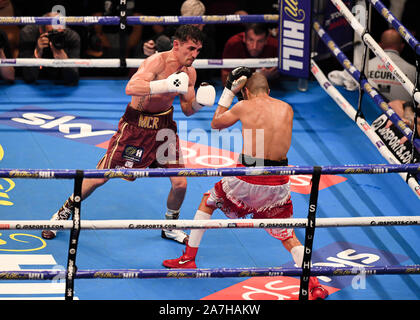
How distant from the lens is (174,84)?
454 cm

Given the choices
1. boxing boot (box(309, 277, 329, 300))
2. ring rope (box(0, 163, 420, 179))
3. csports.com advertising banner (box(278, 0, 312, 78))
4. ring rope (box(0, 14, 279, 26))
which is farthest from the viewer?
csports.com advertising banner (box(278, 0, 312, 78))

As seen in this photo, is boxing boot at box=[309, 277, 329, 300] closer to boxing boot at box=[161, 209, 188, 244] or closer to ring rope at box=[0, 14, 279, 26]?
boxing boot at box=[161, 209, 188, 244]

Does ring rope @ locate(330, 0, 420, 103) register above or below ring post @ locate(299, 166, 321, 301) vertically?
above

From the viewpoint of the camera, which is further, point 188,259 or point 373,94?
point 373,94

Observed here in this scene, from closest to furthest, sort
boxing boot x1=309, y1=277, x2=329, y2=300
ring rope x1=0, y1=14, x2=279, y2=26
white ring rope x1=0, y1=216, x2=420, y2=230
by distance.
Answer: white ring rope x1=0, y1=216, x2=420, y2=230 < boxing boot x1=309, y1=277, x2=329, y2=300 < ring rope x1=0, y1=14, x2=279, y2=26

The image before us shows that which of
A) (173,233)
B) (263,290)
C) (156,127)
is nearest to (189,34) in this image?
(156,127)

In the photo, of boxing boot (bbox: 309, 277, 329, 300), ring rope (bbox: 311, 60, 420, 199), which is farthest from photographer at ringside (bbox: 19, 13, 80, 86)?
boxing boot (bbox: 309, 277, 329, 300)

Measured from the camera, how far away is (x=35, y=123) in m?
6.74

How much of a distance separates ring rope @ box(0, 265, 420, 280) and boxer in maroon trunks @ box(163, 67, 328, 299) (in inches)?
24.4

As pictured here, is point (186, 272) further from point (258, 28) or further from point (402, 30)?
point (258, 28)

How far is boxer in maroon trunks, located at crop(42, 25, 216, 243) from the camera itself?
15.8 feet

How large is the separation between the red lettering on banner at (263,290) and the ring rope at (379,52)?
1.61 metres

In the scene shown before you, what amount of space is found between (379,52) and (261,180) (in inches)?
71.2

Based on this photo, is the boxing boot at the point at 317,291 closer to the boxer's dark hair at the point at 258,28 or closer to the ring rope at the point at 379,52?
the ring rope at the point at 379,52
